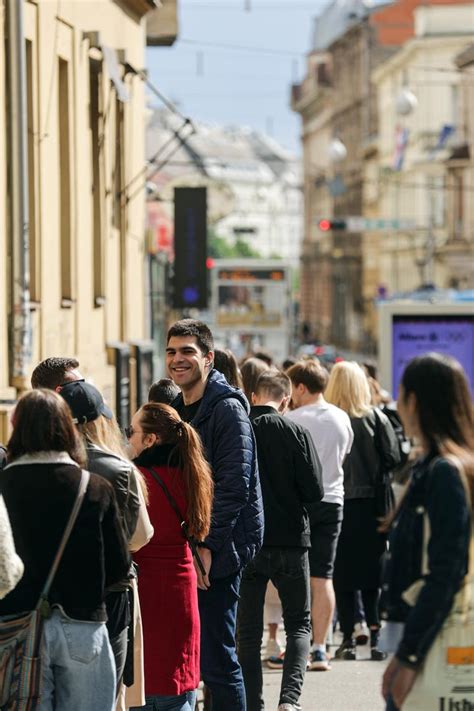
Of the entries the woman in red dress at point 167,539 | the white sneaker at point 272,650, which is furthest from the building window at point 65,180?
the woman in red dress at point 167,539

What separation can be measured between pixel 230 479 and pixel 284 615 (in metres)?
1.56

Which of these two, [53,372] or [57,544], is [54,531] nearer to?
[57,544]

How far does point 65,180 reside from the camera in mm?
16031

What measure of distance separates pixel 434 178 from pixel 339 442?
6346cm

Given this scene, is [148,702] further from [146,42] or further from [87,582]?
[146,42]

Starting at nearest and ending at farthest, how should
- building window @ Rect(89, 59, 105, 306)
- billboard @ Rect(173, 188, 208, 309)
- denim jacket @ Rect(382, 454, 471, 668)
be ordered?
denim jacket @ Rect(382, 454, 471, 668) < building window @ Rect(89, 59, 105, 306) < billboard @ Rect(173, 188, 208, 309)

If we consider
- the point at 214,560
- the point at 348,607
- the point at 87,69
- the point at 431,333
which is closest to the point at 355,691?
the point at 348,607

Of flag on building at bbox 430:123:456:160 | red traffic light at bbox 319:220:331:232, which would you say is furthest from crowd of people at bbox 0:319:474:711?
flag on building at bbox 430:123:456:160

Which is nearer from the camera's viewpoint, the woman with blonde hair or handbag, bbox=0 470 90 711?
handbag, bbox=0 470 90 711

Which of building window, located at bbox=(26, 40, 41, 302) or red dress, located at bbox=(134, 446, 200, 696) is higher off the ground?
building window, located at bbox=(26, 40, 41, 302)

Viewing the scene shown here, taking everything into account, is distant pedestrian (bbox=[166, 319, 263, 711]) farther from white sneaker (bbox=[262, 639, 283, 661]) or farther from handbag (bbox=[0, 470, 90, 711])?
white sneaker (bbox=[262, 639, 283, 661])

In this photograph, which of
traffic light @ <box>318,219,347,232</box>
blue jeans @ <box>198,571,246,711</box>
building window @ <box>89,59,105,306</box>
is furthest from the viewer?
traffic light @ <box>318,219,347,232</box>

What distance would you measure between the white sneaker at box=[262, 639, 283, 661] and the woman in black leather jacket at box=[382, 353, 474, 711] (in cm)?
522

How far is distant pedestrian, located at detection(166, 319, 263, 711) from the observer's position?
23.2 ft
